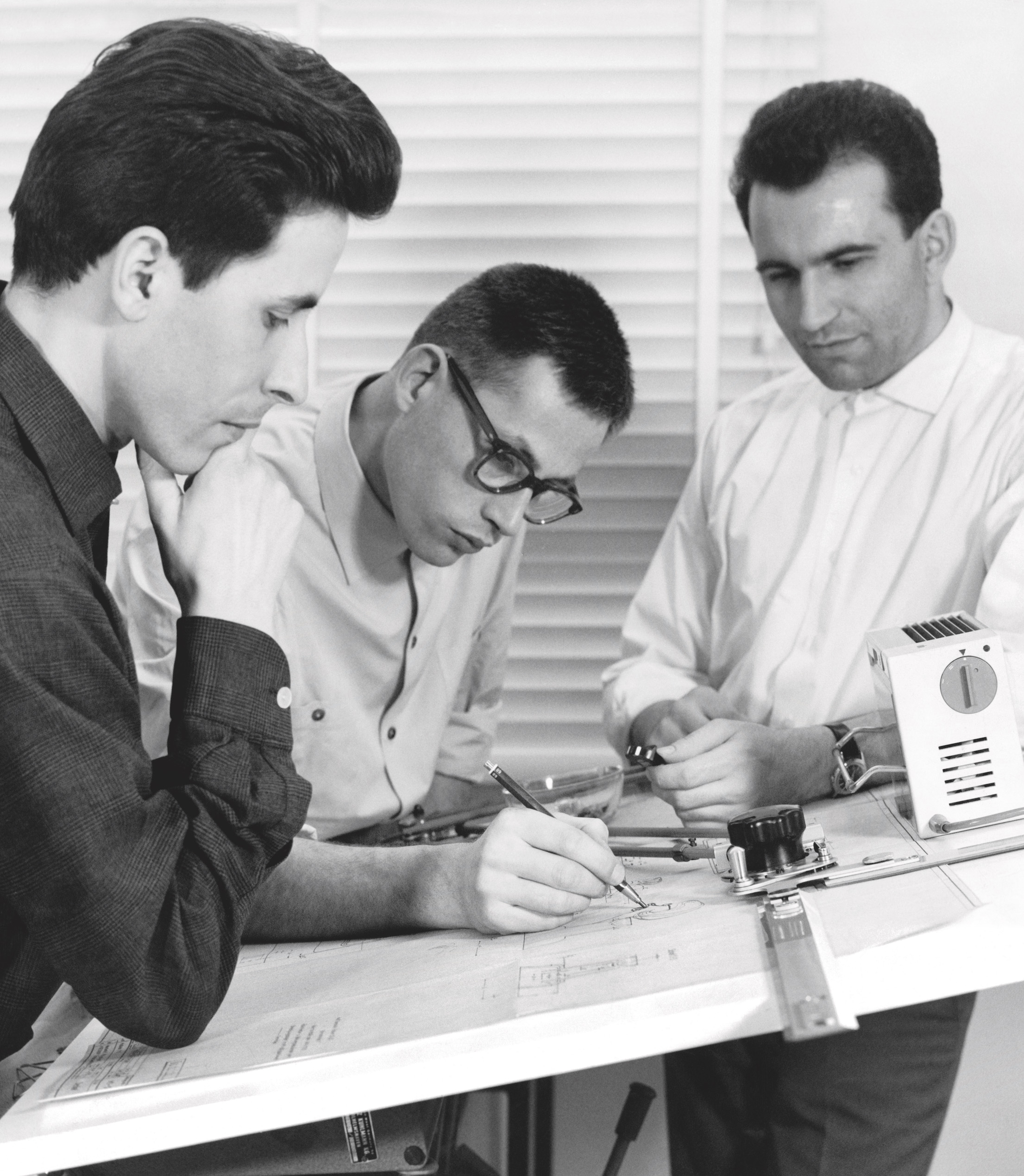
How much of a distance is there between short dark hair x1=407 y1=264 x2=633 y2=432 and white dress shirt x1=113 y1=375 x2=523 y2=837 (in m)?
0.24

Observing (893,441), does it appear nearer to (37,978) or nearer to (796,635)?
(796,635)

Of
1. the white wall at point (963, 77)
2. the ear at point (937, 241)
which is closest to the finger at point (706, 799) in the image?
the ear at point (937, 241)

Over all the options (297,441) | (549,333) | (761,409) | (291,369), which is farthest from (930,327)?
(291,369)

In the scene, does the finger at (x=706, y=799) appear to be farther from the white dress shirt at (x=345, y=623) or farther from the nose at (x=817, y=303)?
the nose at (x=817, y=303)

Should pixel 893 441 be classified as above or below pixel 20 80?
below

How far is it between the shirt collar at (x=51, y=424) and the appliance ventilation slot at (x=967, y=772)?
3.10 ft

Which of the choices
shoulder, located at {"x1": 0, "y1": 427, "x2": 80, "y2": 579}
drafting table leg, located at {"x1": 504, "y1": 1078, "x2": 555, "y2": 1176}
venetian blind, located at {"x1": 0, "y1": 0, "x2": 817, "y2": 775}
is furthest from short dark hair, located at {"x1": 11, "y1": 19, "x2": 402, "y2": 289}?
drafting table leg, located at {"x1": 504, "y1": 1078, "x2": 555, "y2": 1176}

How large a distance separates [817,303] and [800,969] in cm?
133

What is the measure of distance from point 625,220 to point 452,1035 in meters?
1.78

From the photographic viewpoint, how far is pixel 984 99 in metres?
2.34

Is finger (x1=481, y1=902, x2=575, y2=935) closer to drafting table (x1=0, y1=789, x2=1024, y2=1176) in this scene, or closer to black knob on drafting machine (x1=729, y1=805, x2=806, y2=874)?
drafting table (x1=0, y1=789, x2=1024, y2=1176)

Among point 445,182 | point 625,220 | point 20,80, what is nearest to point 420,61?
point 445,182

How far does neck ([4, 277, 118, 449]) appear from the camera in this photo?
1171mm

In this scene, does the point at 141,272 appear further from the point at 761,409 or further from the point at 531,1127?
the point at 531,1127
